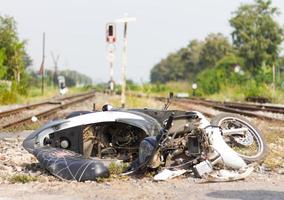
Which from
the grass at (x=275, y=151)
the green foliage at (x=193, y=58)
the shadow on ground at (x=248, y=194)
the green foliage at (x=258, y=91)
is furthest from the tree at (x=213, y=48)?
the shadow on ground at (x=248, y=194)

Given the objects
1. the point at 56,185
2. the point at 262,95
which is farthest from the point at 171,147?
the point at 262,95

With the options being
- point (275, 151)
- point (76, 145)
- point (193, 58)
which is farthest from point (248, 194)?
point (193, 58)

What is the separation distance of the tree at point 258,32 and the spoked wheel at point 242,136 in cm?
5838

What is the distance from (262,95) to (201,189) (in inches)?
1286

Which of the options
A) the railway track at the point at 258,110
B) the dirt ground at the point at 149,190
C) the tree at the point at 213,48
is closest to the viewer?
the dirt ground at the point at 149,190

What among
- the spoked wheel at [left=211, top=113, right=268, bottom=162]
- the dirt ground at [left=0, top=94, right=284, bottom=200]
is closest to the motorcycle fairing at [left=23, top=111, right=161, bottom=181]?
the dirt ground at [left=0, top=94, right=284, bottom=200]

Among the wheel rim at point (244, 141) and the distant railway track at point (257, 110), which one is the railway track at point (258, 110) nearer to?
the distant railway track at point (257, 110)

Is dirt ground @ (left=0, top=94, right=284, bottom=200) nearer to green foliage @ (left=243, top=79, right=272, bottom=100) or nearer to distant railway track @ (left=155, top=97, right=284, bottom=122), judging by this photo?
distant railway track @ (left=155, top=97, right=284, bottom=122)

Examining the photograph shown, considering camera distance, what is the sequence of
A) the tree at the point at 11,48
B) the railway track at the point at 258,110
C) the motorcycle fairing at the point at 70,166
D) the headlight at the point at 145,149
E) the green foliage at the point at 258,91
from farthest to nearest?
the tree at the point at 11,48 < the green foliage at the point at 258,91 < the railway track at the point at 258,110 < the headlight at the point at 145,149 < the motorcycle fairing at the point at 70,166

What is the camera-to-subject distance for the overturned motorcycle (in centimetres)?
782

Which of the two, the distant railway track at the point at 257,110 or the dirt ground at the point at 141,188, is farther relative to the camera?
the distant railway track at the point at 257,110

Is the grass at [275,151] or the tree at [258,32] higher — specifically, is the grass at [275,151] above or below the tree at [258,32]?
below

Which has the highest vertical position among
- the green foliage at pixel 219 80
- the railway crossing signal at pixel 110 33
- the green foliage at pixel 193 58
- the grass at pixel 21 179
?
the green foliage at pixel 193 58

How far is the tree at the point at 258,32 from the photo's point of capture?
6638cm
